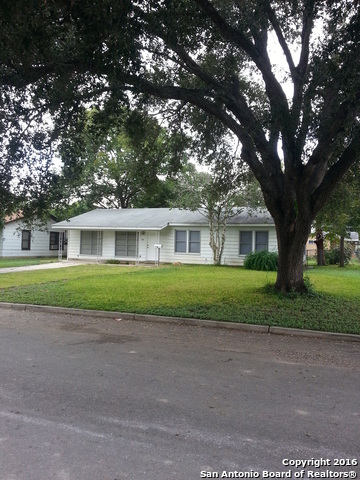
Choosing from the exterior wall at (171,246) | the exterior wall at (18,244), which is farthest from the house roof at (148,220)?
the exterior wall at (18,244)

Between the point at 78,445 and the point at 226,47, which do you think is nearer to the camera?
the point at 78,445

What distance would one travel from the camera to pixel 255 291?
39.9 ft

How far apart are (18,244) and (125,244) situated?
31.6 feet

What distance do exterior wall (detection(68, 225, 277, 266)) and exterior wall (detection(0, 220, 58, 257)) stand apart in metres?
4.32

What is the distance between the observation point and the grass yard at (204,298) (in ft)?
29.5

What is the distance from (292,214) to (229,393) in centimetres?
739

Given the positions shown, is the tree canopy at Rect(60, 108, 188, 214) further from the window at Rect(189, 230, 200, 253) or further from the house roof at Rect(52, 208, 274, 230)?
the window at Rect(189, 230, 200, 253)

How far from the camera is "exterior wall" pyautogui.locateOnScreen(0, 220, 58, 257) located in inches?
1136

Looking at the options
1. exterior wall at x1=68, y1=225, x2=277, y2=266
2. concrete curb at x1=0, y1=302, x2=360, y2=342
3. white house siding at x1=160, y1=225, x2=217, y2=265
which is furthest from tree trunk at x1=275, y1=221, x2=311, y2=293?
white house siding at x1=160, y1=225, x2=217, y2=265

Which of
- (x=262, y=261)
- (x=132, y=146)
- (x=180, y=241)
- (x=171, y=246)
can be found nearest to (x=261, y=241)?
(x=262, y=261)

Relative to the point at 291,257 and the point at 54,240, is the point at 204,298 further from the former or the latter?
the point at 54,240

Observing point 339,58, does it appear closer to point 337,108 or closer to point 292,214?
point 337,108

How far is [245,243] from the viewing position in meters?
23.3

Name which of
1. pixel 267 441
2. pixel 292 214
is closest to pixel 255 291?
pixel 292 214
